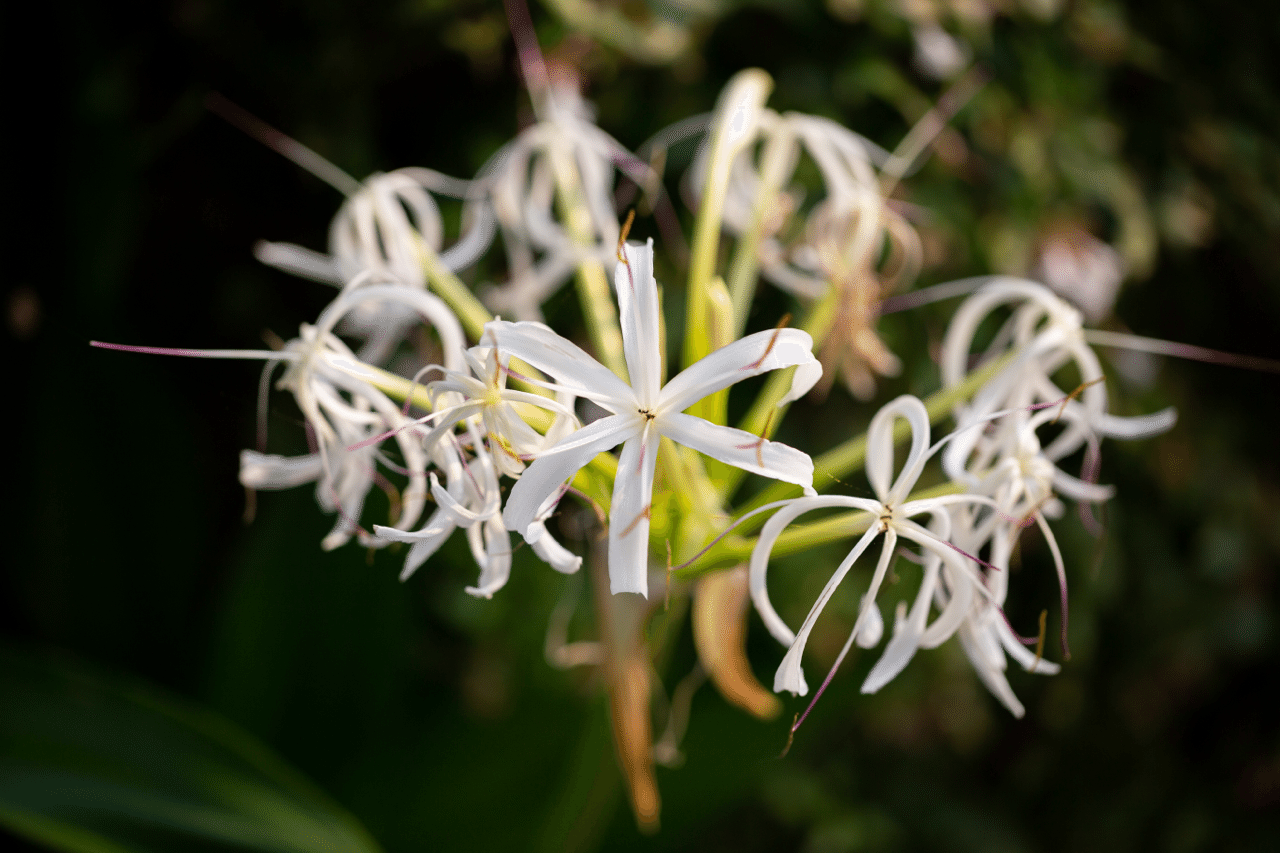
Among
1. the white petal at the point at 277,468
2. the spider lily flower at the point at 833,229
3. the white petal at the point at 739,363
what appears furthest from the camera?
the spider lily flower at the point at 833,229

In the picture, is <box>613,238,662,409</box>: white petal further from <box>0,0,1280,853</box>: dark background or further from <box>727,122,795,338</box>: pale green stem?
<box>0,0,1280,853</box>: dark background

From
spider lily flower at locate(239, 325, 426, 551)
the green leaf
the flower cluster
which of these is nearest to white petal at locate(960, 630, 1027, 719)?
the flower cluster

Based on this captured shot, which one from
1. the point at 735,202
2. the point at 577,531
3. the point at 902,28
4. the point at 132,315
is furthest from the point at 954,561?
the point at 132,315

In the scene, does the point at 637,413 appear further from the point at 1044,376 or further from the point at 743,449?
the point at 1044,376

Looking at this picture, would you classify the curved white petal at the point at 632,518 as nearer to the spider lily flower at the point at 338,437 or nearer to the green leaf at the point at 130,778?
the spider lily flower at the point at 338,437

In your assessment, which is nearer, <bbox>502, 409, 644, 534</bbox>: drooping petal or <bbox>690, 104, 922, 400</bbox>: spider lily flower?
<bbox>502, 409, 644, 534</bbox>: drooping petal

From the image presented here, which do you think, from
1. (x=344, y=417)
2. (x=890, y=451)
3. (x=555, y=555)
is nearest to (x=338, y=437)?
(x=344, y=417)

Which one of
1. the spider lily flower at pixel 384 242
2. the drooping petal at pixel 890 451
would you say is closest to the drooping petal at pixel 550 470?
the drooping petal at pixel 890 451

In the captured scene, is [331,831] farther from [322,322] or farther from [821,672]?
[821,672]
